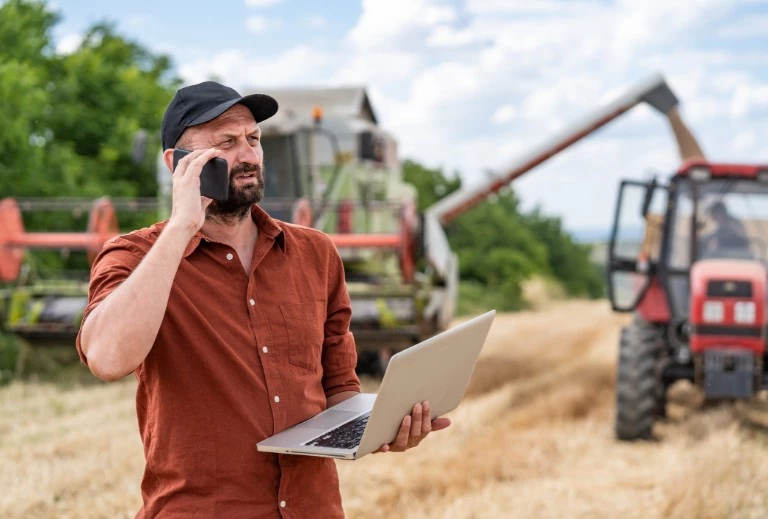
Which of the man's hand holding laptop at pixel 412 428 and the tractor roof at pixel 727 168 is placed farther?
the tractor roof at pixel 727 168

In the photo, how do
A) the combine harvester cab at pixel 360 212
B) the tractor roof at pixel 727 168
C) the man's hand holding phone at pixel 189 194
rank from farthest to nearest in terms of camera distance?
1. the combine harvester cab at pixel 360 212
2. the tractor roof at pixel 727 168
3. the man's hand holding phone at pixel 189 194

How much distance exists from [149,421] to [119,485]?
3821mm

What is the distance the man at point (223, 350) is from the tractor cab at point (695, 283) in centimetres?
550

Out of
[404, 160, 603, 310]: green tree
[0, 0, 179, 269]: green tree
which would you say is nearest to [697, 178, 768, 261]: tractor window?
[0, 0, 179, 269]: green tree

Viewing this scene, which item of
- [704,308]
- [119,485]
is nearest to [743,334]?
[704,308]

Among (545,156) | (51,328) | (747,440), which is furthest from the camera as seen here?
(545,156)

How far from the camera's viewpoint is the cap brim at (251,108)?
2.42m

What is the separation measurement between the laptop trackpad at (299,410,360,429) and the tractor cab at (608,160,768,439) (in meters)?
5.47

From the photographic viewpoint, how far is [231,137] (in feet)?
8.12

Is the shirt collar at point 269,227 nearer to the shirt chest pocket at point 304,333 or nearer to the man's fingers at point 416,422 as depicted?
the shirt chest pocket at point 304,333

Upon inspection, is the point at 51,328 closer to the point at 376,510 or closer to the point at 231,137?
the point at 376,510

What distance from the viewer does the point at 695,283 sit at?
25.6 feet

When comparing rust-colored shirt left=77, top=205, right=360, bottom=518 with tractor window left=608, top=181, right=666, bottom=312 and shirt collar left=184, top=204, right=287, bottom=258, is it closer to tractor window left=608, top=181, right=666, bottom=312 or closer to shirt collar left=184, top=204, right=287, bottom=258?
shirt collar left=184, top=204, right=287, bottom=258

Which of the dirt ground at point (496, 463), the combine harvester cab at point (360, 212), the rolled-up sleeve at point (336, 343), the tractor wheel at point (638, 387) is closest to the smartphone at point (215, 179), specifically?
the rolled-up sleeve at point (336, 343)
